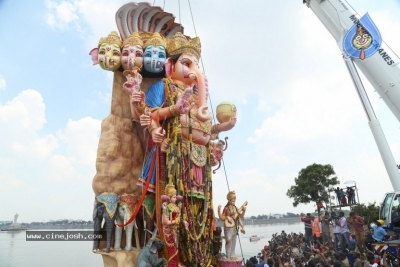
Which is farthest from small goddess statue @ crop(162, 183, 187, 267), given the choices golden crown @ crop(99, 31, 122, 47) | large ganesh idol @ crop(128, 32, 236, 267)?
golden crown @ crop(99, 31, 122, 47)

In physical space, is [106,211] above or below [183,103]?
below

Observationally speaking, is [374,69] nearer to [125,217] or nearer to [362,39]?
[362,39]

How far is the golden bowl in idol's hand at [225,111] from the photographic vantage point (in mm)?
7605

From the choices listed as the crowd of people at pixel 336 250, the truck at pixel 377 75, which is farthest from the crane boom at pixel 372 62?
the crowd of people at pixel 336 250

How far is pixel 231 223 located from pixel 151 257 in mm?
1863

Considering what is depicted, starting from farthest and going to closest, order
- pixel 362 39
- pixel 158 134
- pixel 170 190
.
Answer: pixel 362 39 < pixel 158 134 < pixel 170 190

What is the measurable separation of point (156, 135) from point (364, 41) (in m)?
5.87

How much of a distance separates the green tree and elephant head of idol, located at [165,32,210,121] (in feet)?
59.4

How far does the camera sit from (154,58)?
277 inches

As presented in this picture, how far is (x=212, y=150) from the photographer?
7547 mm

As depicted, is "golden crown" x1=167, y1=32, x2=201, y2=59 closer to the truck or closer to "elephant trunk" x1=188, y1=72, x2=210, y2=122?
"elephant trunk" x1=188, y1=72, x2=210, y2=122

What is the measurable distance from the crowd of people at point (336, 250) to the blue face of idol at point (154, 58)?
4.20 metres

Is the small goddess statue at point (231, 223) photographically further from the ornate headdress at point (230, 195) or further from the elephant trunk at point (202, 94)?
the elephant trunk at point (202, 94)

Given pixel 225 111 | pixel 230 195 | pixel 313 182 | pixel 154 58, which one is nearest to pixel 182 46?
pixel 154 58
